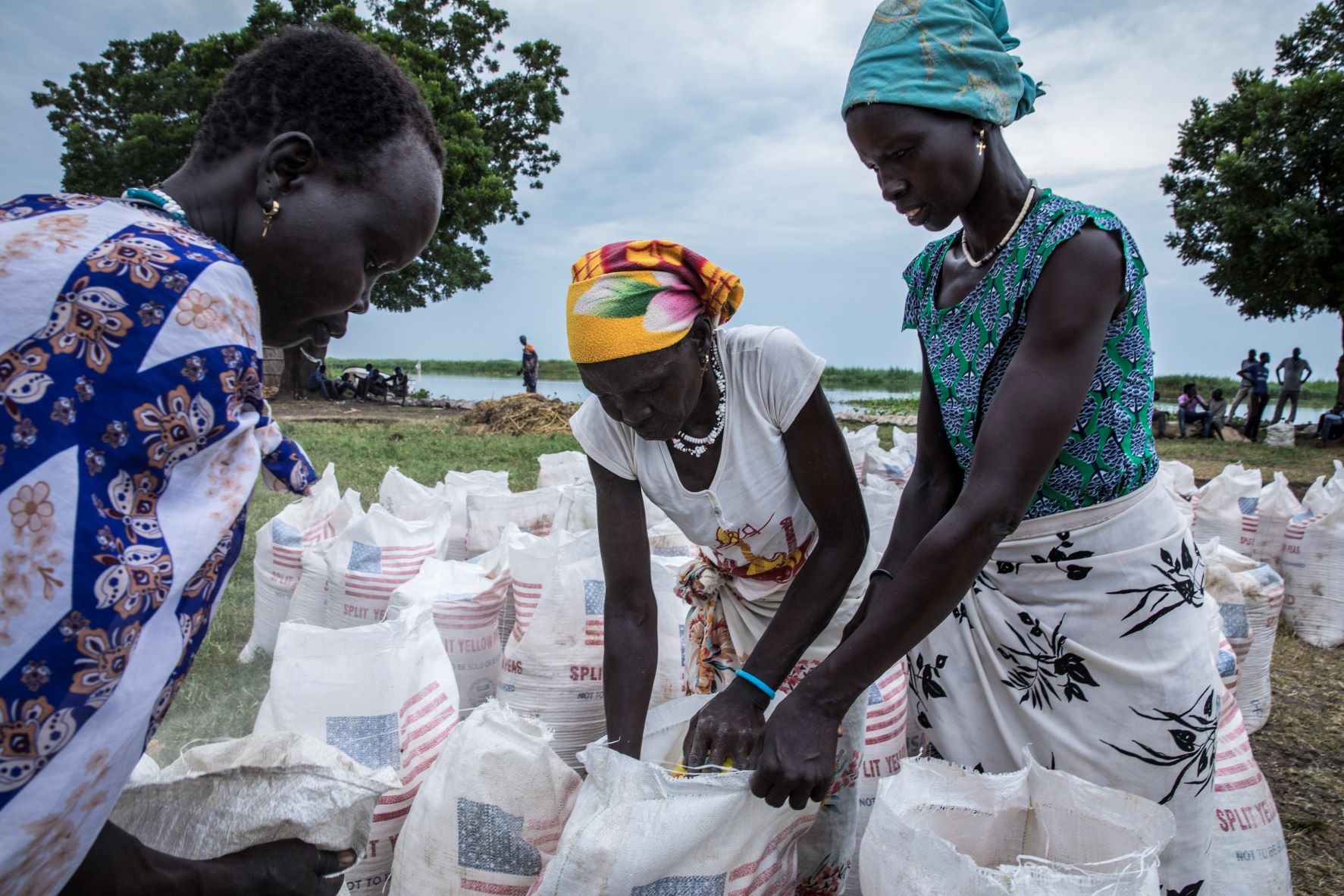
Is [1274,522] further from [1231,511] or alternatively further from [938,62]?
[938,62]

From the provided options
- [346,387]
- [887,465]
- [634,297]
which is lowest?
[634,297]

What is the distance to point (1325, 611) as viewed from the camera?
3.60 metres

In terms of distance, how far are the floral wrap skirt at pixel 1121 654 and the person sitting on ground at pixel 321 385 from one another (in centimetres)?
1775

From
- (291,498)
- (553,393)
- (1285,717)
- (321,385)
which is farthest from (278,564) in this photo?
(321,385)

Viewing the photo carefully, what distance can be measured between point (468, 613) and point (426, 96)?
47.3ft

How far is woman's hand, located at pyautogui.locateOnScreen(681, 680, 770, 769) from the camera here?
127 cm

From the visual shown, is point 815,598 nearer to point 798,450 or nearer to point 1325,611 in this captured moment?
point 798,450

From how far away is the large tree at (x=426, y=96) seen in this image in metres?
14.9

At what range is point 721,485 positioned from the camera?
1460mm

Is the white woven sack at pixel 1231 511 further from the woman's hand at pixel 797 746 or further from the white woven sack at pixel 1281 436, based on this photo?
the white woven sack at pixel 1281 436

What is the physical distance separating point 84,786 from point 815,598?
1024 mm

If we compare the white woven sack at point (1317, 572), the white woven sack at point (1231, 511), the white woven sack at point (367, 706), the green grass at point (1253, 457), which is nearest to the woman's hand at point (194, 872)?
the white woven sack at point (367, 706)

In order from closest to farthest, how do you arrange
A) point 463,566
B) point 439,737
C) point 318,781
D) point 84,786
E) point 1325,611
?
point 84,786 → point 318,781 → point 439,737 → point 463,566 → point 1325,611

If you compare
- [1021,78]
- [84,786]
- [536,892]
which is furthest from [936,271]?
[84,786]
